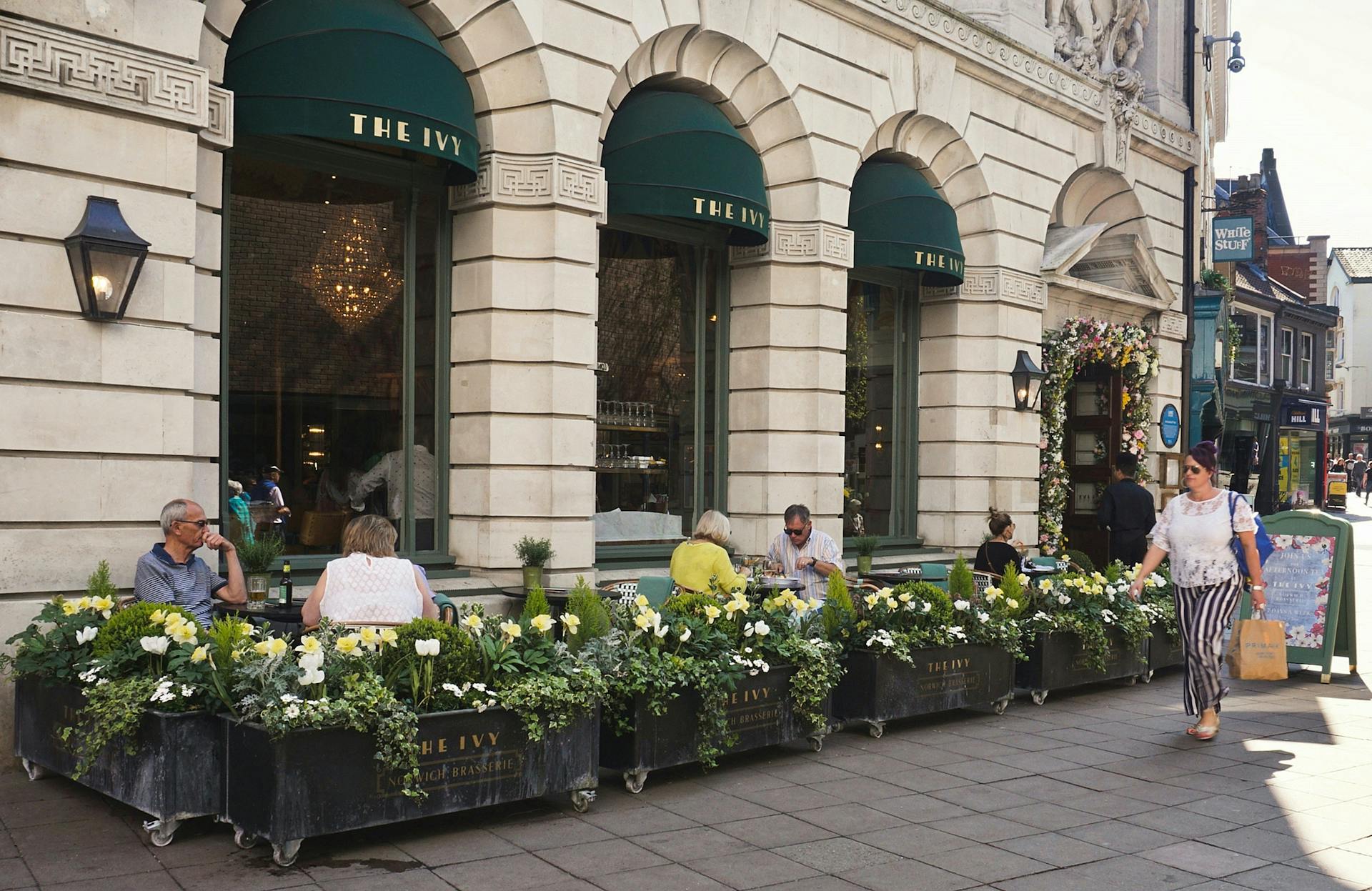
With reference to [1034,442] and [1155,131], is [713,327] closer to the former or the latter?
[1034,442]

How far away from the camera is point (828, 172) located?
560 inches

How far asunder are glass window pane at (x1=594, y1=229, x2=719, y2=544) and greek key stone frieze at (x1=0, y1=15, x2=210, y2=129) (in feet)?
16.8

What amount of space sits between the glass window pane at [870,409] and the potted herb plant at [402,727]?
9465 millimetres

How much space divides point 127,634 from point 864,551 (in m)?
9.70

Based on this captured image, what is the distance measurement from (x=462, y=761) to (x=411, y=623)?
75 cm

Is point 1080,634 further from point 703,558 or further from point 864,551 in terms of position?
point 864,551

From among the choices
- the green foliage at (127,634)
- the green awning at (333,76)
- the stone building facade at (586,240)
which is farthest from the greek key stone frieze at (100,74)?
the green foliage at (127,634)

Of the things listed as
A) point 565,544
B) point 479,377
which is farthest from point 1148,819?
point 479,377

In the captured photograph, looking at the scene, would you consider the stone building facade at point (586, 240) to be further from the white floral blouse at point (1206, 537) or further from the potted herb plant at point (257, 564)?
the white floral blouse at point (1206, 537)

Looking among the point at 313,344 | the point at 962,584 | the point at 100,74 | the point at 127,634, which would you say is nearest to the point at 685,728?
the point at 127,634

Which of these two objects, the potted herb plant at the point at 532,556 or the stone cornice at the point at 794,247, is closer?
the potted herb plant at the point at 532,556

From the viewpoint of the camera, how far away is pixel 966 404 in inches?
666

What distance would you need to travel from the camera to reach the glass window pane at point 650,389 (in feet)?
43.2

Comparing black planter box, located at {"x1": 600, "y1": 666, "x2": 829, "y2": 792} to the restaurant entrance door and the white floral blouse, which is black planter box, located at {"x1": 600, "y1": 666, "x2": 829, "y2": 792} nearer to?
the white floral blouse
